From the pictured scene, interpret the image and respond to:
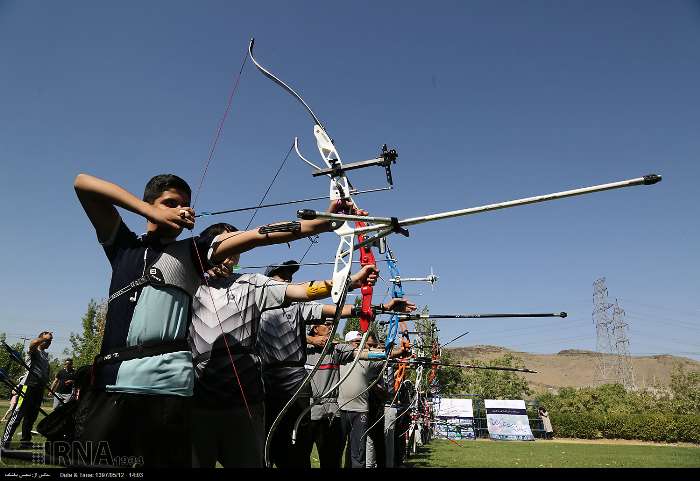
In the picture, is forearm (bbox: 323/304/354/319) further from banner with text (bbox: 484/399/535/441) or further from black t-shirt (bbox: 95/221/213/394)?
banner with text (bbox: 484/399/535/441)

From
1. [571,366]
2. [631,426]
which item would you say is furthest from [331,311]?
[571,366]

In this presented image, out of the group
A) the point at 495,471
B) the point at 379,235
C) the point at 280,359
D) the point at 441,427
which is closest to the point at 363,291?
the point at 280,359

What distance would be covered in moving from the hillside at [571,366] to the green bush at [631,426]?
87.4 m

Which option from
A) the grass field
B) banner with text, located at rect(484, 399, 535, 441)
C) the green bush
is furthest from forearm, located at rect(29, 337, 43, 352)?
the green bush

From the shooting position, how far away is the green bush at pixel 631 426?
27.7m

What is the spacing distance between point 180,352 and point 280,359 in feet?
6.24

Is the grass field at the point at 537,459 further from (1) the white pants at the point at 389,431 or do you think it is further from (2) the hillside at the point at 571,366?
(2) the hillside at the point at 571,366

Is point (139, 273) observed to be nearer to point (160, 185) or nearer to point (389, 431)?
point (160, 185)

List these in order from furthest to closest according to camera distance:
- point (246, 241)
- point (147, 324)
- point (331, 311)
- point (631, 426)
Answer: point (631, 426)
point (331, 311)
point (246, 241)
point (147, 324)

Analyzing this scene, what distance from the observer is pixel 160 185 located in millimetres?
2201

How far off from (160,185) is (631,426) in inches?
1374

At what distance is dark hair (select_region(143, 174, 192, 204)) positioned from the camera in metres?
2.20

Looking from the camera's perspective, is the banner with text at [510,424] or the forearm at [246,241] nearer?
the forearm at [246,241]

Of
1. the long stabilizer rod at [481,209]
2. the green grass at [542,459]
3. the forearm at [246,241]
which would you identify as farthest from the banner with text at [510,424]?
the forearm at [246,241]
